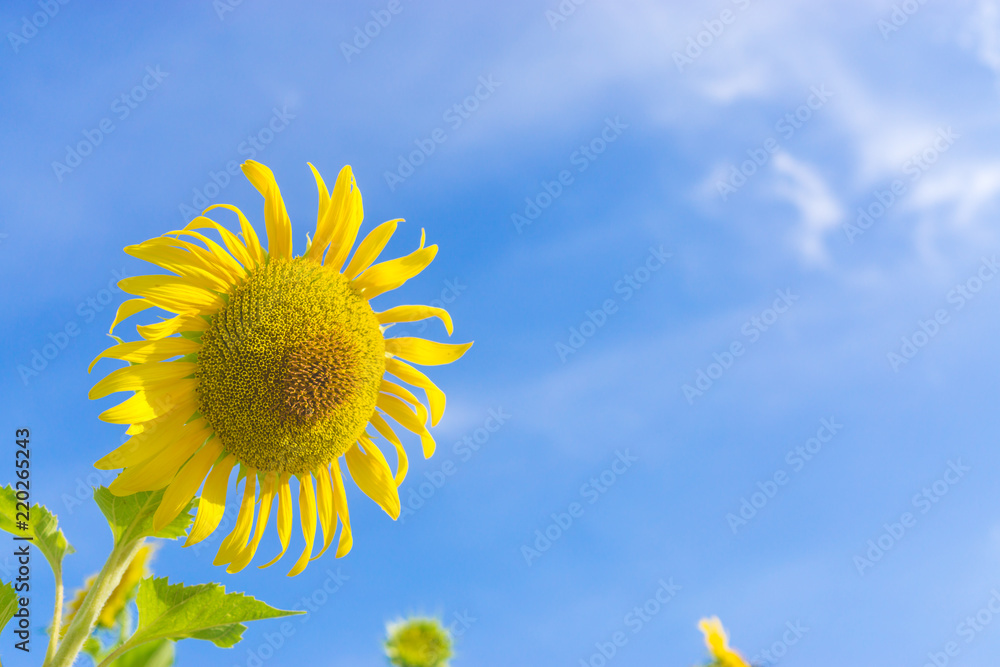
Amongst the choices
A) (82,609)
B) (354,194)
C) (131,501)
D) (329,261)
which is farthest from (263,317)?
(82,609)

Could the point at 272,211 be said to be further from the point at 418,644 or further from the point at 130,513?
the point at 418,644

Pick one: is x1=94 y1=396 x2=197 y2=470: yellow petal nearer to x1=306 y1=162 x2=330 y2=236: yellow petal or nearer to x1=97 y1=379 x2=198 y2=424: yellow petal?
x1=97 y1=379 x2=198 y2=424: yellow petal

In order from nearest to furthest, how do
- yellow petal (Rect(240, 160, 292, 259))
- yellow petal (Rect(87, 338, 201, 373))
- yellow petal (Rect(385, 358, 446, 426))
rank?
yellow petal (Rect(87, 338, 201, 373))
yellow petal (Rect(240, 160, 292, 259))
yellow petal (Rect(385, 358, 446, 426))

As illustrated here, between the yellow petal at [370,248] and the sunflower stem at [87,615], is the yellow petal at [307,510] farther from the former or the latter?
the yellow petal at [370,248]

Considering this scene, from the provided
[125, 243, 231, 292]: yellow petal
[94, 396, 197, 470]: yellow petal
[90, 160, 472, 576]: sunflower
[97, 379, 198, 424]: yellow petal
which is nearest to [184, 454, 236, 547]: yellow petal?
[90, 160, 472, 576]: sunflower

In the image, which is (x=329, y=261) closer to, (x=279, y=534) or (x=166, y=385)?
(x=166, y=385)

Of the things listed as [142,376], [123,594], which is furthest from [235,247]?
[123,594]

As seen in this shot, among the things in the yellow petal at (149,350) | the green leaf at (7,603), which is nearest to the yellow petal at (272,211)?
the yellow petal at (149,350)
